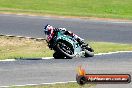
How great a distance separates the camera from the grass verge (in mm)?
21938

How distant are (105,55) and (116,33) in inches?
363

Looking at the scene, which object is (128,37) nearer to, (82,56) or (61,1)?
(82,56)

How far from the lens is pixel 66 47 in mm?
19797

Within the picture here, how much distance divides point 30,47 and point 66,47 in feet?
16.6

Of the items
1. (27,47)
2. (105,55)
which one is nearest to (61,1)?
(27,47)

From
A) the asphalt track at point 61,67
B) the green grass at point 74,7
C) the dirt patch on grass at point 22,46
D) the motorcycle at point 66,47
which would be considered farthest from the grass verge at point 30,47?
the green grass at point 74,7

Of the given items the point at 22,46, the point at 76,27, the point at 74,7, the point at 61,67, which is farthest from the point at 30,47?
the point at 74,7

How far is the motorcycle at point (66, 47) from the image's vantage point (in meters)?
19.6

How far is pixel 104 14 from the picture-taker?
121 ft

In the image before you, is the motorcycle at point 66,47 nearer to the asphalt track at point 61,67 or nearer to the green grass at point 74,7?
the asphalt track at point 61,67

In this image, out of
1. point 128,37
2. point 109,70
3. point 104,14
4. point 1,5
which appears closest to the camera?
point 109,70

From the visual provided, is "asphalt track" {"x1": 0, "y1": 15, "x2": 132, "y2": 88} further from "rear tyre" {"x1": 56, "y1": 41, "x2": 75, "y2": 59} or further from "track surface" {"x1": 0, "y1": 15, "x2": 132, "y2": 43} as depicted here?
"rear tyre" {"x1": 56, "y1": 41, "x2": 75, "y2": 59}

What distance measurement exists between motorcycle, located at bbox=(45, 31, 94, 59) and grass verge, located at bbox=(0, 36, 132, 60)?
4.08ft

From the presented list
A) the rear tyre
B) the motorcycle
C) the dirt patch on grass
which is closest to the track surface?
the dirt patch on grass
